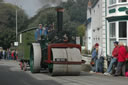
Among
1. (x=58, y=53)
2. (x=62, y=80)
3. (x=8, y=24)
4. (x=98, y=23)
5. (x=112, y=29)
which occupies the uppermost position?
(x=8, y=24)

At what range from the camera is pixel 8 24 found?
72.4 meters

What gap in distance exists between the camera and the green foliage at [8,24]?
65.6 meters

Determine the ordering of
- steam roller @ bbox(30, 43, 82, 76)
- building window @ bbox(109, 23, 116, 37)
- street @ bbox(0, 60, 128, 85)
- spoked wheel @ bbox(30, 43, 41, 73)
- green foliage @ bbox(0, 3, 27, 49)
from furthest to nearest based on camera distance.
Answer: green foliage @ bbox(0, 3, 27, 49) → building window @ bbox(109, 23, 116, 37) → spoked wheel @ bbox(30, 43, 41, 73) → steam roller @ bbox(30, 43, 82, 76) → street @ bbox(0, 60, 128, 85)

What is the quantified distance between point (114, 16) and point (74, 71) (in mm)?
7200

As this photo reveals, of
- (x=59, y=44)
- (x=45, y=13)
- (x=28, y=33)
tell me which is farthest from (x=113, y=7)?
(x=45, y=13)

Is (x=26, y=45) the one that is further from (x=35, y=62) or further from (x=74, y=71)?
(x=74, y=71)

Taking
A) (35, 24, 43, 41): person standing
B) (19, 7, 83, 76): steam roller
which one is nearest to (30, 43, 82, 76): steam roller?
(19, 7, 83, 76): steam roller

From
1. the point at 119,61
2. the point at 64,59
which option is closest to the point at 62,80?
the point at 64,59

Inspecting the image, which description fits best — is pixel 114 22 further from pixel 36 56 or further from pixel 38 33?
pixel 36 56

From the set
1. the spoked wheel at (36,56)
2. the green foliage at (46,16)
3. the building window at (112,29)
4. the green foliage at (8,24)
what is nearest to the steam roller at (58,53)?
the spoked wheel at (36,56)

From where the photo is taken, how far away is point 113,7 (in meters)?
21.2

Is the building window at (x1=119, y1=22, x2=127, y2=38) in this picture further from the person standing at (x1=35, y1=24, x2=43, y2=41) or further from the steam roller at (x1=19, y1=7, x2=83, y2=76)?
the person standing at (x1=35, y1=24, x2=43, y2=41)

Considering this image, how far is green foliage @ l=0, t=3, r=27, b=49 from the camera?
2584 inches

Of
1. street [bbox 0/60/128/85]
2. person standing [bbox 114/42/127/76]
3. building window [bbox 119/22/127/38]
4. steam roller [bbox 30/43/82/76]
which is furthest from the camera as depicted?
building window [bbox 119/22/127/38]
